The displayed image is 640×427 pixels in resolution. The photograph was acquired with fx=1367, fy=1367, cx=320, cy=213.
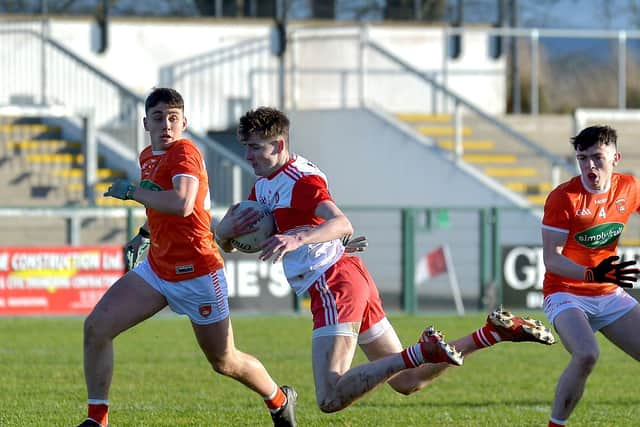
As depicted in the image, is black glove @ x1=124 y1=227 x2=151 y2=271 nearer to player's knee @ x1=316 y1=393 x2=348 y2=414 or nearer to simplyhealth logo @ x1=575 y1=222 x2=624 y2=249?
player's knee @ x1=316 y1=393 x2=348 y2=414

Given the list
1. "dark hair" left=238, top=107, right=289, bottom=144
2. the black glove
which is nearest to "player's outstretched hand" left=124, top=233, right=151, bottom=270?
the black glove

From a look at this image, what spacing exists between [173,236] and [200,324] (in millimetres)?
564

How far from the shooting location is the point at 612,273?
7.97 m

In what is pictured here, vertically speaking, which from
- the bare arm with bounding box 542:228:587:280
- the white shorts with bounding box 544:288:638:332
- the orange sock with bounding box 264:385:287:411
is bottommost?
the orange sock with bounding box 264:385:287:411

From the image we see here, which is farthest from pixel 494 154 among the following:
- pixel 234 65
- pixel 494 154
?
pixel 234 65

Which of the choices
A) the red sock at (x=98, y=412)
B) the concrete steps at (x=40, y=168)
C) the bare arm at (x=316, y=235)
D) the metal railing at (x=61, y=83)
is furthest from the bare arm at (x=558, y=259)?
the metal railing at (x=61, y=83)

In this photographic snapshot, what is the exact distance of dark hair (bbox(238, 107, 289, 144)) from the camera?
7.57 meters

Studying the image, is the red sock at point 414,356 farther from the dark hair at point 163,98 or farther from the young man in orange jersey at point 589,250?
the dark hair at point 163,98

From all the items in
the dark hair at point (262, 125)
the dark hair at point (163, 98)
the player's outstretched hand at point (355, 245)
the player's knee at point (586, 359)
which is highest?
the dark hair at point (163, 98)

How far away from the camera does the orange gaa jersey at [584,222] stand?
27.2 feet

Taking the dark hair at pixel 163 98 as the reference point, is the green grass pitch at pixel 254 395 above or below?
below

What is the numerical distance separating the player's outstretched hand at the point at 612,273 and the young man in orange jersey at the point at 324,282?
22.5 inches

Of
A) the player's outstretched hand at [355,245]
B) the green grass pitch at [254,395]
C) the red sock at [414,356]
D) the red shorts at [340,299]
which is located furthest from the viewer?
the green grass pitch at [254,395]

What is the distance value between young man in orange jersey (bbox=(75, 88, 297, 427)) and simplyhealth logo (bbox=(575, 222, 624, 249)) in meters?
2.17
